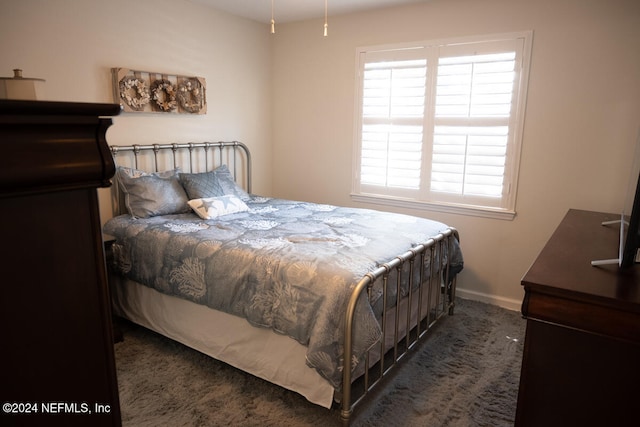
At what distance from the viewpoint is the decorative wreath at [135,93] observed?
3.20 metres

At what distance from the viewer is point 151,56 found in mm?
3451

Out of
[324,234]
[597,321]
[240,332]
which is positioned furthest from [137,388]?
[597,321]

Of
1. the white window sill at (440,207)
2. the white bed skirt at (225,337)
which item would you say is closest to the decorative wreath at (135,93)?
the white bed skirt at (225,337)

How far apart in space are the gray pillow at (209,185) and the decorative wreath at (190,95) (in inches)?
23.8

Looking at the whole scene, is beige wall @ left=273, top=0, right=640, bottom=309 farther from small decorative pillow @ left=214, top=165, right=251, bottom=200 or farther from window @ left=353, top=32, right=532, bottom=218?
small decorative pillow @ left=214, top=165, right=251, bottom=200

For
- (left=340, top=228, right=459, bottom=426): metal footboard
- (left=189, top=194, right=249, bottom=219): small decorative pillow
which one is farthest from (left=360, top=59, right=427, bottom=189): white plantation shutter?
(left=189, top=194, right=249, bottom=219): small decorative pillow

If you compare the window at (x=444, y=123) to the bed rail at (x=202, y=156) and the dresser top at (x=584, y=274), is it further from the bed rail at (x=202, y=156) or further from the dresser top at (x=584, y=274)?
the dresser top at (x=584, y=274)

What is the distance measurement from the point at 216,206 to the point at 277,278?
1.30 metres

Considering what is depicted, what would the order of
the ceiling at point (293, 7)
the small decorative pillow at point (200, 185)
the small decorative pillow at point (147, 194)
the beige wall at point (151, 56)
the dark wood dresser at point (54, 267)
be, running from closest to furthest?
the dark wood dresser at point (54, 267) → the beige wall at point (151, 56) → the small decorative pillow at point (147, 194) → the small decorative pillow at point (200, 185) → the ceiling at point (293, 7)

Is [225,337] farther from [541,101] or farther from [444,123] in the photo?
[541,101]

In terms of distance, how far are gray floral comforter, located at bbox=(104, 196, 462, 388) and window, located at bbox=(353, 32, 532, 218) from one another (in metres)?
0.68

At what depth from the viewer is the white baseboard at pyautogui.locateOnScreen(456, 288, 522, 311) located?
3.49m

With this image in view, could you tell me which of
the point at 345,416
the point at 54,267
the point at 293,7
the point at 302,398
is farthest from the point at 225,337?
the point at 293,7

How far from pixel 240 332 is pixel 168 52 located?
2550 mm
